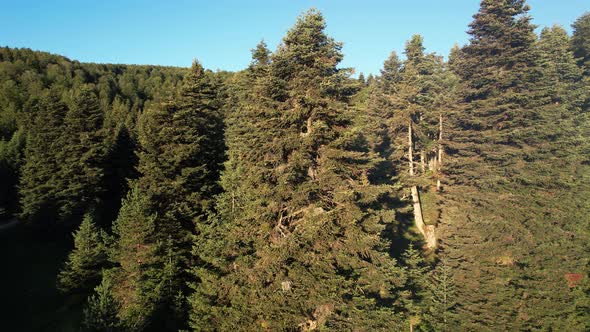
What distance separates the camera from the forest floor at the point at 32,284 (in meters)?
25.3

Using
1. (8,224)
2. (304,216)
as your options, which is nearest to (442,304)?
(304,216)

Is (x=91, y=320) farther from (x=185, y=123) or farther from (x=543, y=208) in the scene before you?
(x=543, y=208)

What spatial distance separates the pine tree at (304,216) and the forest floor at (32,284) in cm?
1557

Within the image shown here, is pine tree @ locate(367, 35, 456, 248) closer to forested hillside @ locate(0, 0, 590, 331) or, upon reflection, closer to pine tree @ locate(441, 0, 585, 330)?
forested hillside @ locate(0, 0, 590, 331)

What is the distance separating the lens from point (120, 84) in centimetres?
10019

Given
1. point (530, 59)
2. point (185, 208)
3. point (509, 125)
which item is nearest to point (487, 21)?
point (530, 59)

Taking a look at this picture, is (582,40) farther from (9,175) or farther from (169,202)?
(9,175)

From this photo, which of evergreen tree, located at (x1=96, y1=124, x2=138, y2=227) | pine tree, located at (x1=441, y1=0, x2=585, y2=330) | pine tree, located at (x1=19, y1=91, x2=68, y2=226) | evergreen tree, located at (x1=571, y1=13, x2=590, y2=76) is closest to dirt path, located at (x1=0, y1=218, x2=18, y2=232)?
pine tree, located at (x1=19, y1=91, x2=68, y2=226)

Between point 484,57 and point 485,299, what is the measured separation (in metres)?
22.1

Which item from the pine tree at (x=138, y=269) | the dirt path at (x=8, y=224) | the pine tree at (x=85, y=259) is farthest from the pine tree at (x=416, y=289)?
the dirt path at (x=8, y=224)

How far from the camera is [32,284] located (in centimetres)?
3023

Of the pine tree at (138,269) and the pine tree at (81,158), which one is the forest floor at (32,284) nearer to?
the pine tree at (81,158)

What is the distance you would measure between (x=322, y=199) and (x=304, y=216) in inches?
47.5

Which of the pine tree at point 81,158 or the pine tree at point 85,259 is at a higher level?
the pine tree at point 81,158
